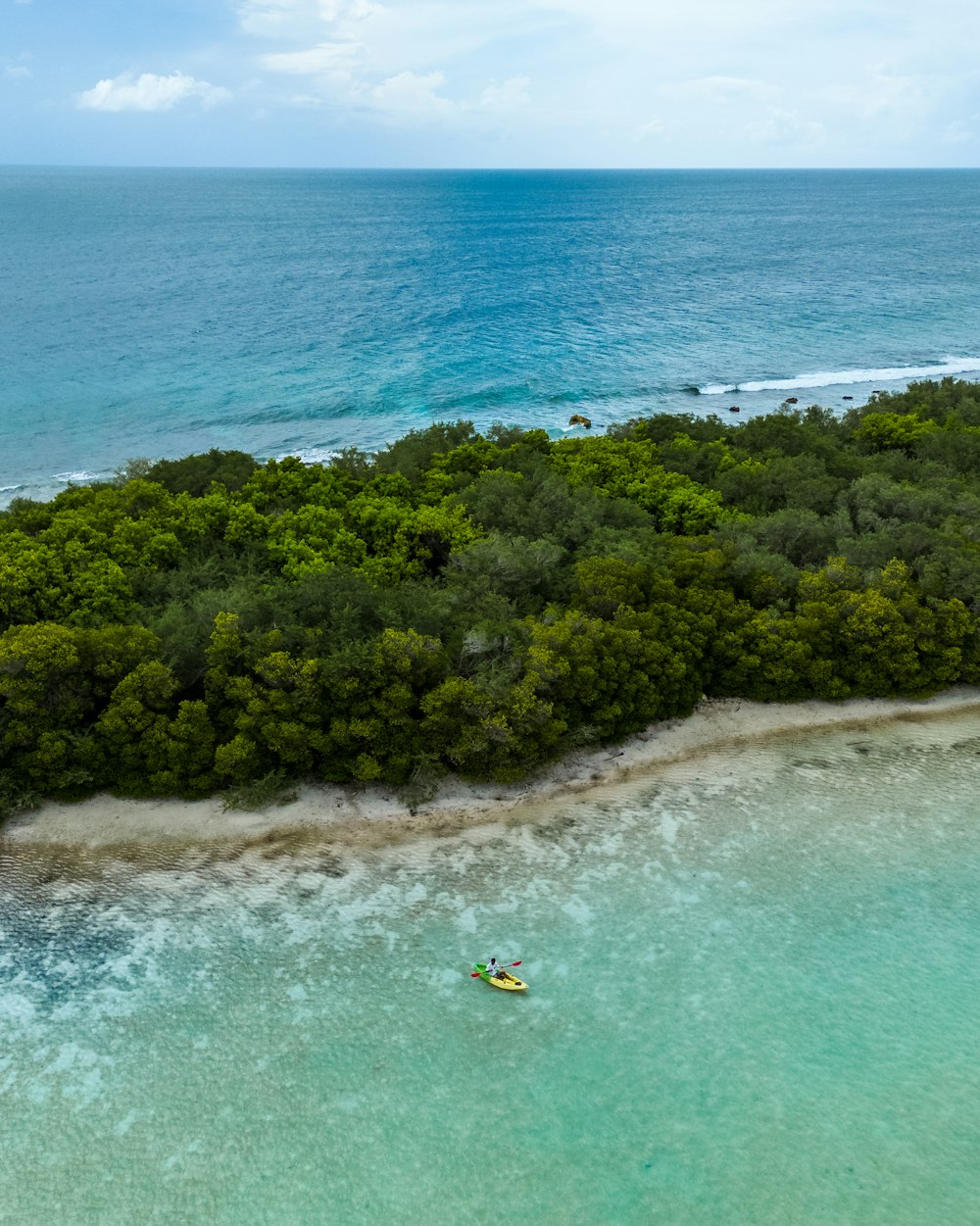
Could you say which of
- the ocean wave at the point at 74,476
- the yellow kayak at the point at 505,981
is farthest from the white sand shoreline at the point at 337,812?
the ocean wave at the point at 74,476

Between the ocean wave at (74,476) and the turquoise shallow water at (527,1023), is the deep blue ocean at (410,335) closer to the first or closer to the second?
the ocean wave at (74,476)

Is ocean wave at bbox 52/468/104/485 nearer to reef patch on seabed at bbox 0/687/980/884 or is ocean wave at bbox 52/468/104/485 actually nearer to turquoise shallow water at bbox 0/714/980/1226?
reef patch on seabed at bbox 0/687/980/884

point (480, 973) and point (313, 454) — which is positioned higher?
point (313, 454)

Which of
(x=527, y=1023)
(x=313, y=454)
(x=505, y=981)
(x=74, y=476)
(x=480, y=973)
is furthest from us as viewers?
(x=313, y=454)

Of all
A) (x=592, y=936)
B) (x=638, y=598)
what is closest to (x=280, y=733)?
(x=592, y=936)

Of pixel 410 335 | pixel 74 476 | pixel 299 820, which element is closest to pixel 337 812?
pixel 299 820

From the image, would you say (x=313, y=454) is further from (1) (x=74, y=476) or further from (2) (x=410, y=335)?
(2) (x=410, y=335)

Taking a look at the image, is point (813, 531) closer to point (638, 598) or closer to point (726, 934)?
point (638, 598)
